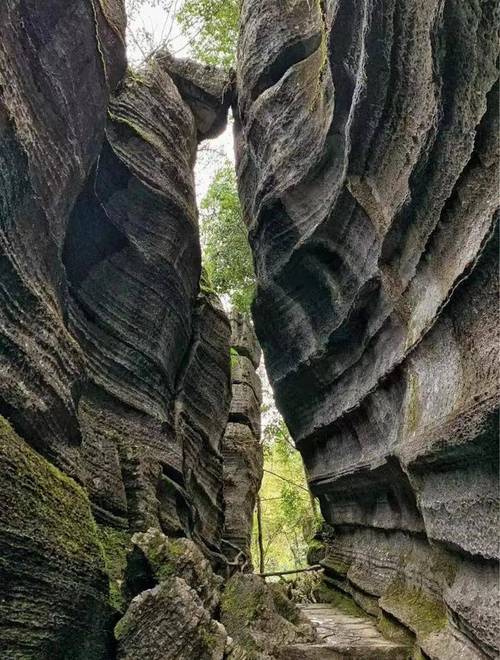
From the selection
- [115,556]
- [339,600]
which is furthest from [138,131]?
[339,600]

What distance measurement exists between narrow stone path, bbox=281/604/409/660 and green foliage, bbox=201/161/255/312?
11036 millimetres

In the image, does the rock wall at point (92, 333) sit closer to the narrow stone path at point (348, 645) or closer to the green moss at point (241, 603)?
the green moss at point (241, 603)

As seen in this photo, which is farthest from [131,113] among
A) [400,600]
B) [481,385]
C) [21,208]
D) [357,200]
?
[400,600]

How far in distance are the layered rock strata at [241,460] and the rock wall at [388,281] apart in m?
2.32

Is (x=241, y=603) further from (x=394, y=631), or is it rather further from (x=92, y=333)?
(x=92, y=333)

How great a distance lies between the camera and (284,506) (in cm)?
2064

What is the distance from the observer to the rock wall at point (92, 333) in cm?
Result: 375

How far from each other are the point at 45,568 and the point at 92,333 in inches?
154

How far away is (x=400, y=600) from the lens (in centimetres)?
651

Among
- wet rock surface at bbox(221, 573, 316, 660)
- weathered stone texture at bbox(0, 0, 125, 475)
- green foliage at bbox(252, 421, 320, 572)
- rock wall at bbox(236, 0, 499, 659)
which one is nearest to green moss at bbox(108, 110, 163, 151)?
weathered stone texture at bbox(0, 0, 125, 475)

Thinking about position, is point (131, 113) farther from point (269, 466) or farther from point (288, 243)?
point (269, 466)

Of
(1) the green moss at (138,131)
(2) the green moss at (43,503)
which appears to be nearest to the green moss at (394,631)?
(2) the green moss at (43,503)

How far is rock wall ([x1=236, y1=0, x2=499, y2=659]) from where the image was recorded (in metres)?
4.38

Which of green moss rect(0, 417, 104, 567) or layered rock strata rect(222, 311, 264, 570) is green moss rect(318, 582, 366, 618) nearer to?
layered rock strata rect(222, 311, 264, 570)
